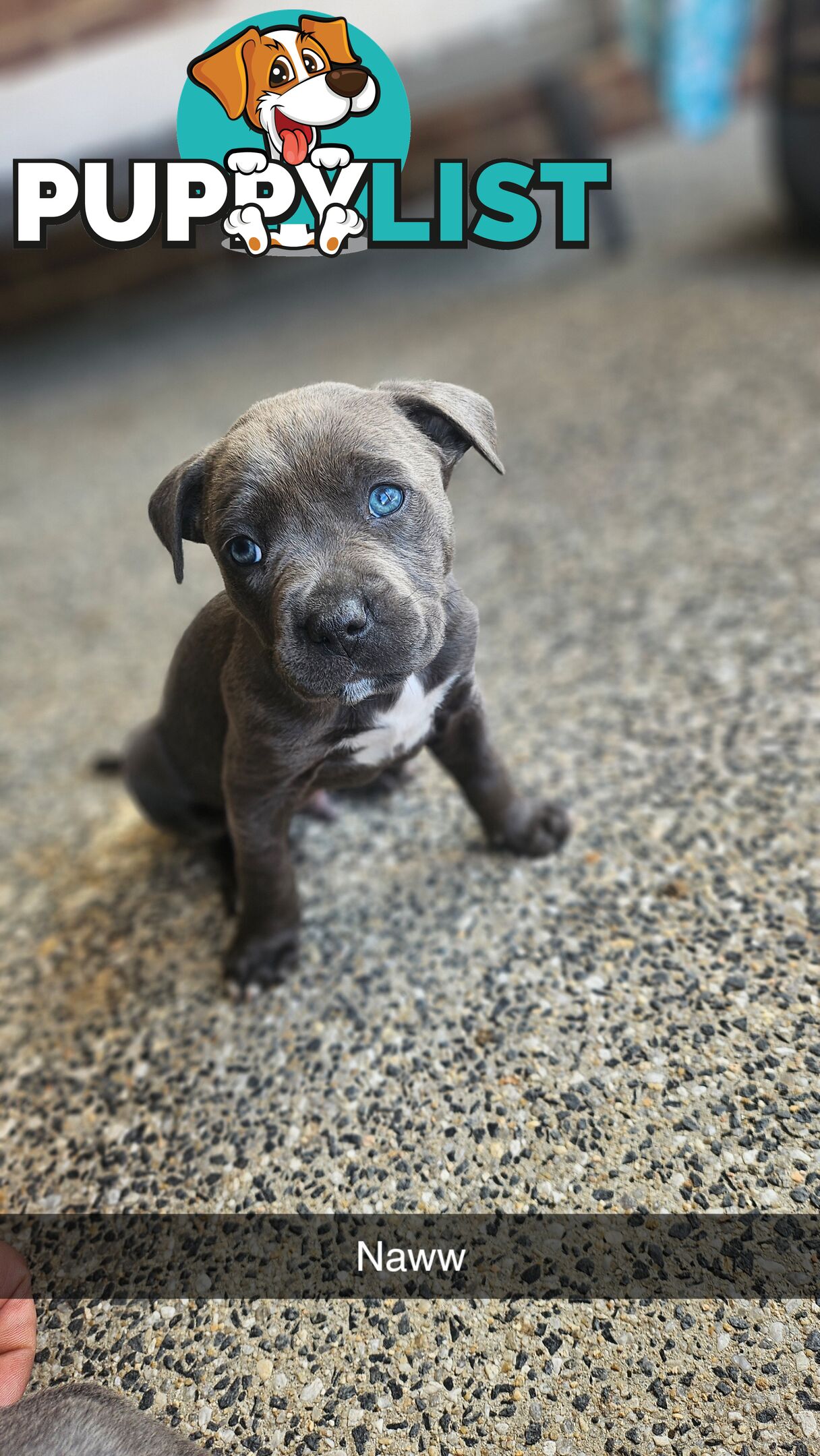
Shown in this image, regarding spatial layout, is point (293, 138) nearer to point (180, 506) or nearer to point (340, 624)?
point (180, 506)

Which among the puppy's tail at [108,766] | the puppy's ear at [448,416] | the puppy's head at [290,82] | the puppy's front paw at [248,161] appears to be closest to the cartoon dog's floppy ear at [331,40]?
the puppy's head at [290,82]

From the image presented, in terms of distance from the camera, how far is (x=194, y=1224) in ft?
4.48

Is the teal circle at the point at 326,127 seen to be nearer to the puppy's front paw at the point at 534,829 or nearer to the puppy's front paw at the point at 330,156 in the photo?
the puppy's front paw at the point at 330,156

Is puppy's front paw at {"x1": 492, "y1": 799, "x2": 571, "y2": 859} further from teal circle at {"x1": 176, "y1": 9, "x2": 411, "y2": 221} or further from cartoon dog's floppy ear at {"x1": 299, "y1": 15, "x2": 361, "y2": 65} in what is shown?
cartoon dog's floppy ear at {"x1": 299, "y1": 15, "x2": 361, "y2": 65}

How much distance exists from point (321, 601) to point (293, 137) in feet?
1.74

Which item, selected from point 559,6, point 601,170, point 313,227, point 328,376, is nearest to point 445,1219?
point 313,227

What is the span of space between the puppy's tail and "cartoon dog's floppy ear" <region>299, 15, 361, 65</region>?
5.00 ft

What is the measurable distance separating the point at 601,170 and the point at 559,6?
342cm

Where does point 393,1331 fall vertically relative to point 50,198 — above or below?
below

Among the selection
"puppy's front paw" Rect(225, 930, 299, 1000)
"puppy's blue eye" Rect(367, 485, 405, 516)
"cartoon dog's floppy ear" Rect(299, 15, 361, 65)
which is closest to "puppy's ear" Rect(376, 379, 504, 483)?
"puppy's blue eye" Rect(367, 485, 405, 516)

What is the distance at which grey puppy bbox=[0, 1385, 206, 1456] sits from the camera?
110 cm

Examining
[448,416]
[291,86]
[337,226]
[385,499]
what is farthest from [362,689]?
[291,86]

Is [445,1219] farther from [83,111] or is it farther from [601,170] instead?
[83,111]

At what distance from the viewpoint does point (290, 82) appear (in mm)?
1105
